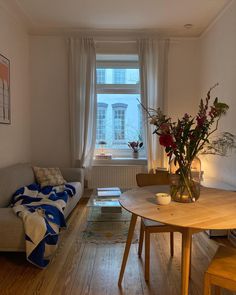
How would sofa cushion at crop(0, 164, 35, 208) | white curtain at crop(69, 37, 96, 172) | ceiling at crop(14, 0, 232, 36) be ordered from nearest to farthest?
1. sofa cushion at crop(0, 164, 35, 208)
2. ceiling at crop(14, 0, 232, 36)
3. white curtain at crop(69, 37, 96, 172)

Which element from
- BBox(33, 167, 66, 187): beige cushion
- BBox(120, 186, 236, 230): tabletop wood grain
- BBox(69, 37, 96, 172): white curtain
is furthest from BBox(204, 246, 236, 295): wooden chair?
BBox(69, 37, 96, 172): white curtain

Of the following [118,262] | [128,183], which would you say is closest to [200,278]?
[118,262]

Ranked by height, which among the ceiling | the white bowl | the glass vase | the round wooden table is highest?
the ceiling

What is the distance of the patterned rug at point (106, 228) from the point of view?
117 inches

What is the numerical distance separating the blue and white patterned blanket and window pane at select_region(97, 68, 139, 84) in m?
2.66

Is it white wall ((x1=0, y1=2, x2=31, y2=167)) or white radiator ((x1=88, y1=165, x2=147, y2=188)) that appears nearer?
white wall ((x1=0, y1=2, x2=31, y2=167))

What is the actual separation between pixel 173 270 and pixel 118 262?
0.49m

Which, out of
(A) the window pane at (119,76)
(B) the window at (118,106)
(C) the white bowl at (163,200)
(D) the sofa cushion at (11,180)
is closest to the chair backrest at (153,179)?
(C) the white bowl at (163,200)

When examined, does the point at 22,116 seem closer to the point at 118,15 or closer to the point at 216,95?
the point at 118,15

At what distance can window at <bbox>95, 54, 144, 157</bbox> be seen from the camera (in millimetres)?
4973

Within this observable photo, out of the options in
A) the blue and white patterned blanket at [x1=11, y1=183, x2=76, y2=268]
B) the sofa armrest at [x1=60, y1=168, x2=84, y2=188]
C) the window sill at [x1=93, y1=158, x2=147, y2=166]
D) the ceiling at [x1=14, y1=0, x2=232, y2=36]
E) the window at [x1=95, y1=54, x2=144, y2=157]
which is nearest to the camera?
the blue and white patterned blanket at [x1=11, y1=183, x2=76, y2=268]

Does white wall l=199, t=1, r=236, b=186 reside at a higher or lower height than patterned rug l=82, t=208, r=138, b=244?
higher

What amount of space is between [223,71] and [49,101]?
2815 millimetres

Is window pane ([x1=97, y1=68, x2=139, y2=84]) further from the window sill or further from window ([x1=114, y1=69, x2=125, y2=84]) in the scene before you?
the window sill
